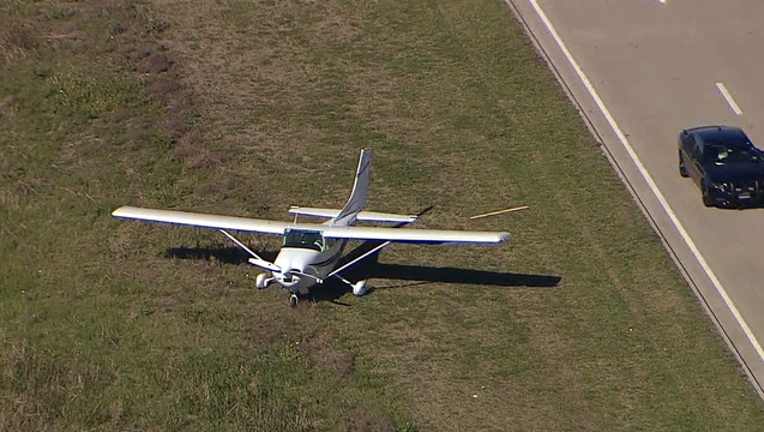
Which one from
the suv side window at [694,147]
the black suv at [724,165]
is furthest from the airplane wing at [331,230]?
the suv side window at [694,147]

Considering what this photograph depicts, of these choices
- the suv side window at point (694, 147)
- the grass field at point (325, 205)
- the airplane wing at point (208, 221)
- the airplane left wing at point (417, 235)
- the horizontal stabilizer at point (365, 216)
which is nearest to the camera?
the grass field at point (325, 205)

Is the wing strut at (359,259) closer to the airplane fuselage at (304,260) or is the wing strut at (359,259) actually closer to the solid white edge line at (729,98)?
the airplane fuselage at (304,260)

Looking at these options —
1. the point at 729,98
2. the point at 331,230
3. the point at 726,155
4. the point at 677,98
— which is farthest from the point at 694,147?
the point at 331,230

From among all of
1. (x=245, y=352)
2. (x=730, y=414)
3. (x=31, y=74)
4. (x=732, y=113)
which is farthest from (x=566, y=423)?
(x=31, y=74)

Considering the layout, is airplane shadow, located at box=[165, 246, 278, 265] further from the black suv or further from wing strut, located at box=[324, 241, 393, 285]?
the black suv

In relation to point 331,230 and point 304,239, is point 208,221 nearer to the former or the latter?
point 304,239

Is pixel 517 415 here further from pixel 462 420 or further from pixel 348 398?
pixel 348 398
